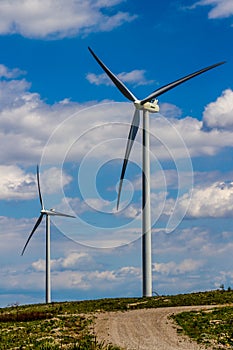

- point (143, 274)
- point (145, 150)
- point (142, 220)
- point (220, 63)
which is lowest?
point (143, 274)

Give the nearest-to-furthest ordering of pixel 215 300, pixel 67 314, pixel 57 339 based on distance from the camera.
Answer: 1. pixel 57 339
2. pixel 67 314
3. pixel 215 300

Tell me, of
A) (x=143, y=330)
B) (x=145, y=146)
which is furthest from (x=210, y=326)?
(x=145, y=146)

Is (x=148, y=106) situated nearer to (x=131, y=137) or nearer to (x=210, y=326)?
(x=131, y=137)

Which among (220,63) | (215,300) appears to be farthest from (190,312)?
(220,63)

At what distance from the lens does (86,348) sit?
4159cm

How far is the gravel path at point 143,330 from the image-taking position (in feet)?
142

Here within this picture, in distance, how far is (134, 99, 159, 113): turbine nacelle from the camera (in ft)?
246

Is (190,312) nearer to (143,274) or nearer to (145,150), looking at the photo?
A: (143,274)

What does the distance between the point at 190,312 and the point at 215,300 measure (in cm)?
898

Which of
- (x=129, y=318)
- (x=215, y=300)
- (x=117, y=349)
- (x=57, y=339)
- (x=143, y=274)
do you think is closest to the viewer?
(x=117, y=349)

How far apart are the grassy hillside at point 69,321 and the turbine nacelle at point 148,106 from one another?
70.4ft

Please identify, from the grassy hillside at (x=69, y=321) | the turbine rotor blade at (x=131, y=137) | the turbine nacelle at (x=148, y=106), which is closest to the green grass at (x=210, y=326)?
the grassy hillside at (x=69, y=321)

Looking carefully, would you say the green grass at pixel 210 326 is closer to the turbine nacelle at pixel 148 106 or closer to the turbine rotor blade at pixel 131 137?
the turbine rotor blade at pixel 131 137

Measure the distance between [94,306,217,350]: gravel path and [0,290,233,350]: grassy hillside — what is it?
1078 mm
